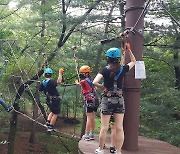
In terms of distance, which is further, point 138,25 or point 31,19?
point 31,19

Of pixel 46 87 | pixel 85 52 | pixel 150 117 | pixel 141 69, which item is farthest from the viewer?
pixel 85 52

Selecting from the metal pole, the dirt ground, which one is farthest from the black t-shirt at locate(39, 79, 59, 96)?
the dirt ground

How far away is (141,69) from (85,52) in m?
4.16

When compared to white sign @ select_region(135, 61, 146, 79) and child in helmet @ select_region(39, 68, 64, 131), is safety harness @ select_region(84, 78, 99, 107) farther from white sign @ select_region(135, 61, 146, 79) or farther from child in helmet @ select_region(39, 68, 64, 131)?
white sign @ select_region(135, 61, 146, 79)

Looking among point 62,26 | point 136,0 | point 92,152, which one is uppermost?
point 62,26

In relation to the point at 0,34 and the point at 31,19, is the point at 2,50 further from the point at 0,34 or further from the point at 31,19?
the point at 31,19

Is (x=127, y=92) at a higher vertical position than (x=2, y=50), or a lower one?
lower

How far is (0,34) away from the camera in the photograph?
28.6ft

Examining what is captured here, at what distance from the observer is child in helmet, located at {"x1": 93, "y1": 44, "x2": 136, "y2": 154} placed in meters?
2.98

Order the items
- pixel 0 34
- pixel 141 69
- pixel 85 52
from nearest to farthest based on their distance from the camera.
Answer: pixel 141 69 < pixel 85 52 < pixel 0 34

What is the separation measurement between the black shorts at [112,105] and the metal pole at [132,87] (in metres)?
0.33

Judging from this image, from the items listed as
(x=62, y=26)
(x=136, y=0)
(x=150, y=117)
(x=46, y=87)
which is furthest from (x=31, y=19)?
(x=136, y=0)

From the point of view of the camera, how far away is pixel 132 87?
11.0 feet

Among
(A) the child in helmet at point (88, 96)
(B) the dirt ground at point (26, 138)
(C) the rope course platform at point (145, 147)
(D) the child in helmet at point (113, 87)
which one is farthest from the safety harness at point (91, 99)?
(B) the dirt ground at point (26, 138)
